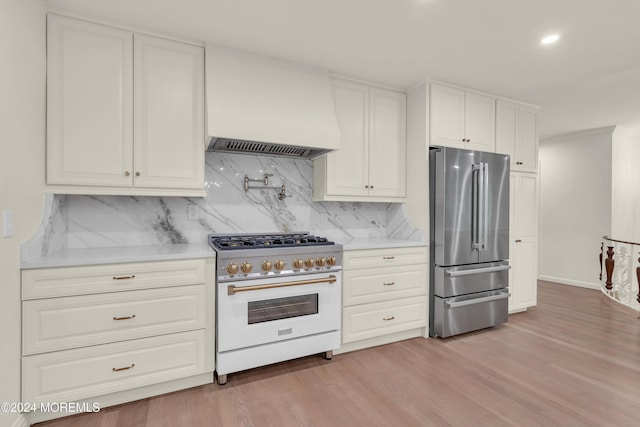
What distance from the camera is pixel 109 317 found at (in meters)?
1.96

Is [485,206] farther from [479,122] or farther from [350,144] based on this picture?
[350,144]

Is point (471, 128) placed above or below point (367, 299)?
above

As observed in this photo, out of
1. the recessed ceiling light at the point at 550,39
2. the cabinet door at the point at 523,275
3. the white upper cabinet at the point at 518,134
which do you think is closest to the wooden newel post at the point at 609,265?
the cabinet door at the point at 523,275

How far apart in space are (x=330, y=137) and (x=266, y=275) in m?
1.23

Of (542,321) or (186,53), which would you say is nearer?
(186,53)

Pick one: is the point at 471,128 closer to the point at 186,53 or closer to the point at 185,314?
the point at 186,53

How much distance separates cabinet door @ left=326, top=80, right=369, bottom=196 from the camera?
3.01 meters

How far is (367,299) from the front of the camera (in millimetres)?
2830

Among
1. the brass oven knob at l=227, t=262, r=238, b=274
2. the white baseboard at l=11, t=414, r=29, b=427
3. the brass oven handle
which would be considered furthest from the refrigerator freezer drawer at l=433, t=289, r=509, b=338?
the white baseboard at l=11, t=414, r=29, b=427

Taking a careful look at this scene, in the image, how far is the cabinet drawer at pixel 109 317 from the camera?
1811 millimetres

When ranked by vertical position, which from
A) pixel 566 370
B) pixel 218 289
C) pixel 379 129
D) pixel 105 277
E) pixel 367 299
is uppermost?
pixel 379 129

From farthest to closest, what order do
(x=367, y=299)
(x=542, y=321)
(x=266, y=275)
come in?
(x=542, y=321)
(x=367, y=299)
(x=266, y=275)

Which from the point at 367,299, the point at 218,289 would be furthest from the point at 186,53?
the point at 367,299

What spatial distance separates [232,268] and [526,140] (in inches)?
140
